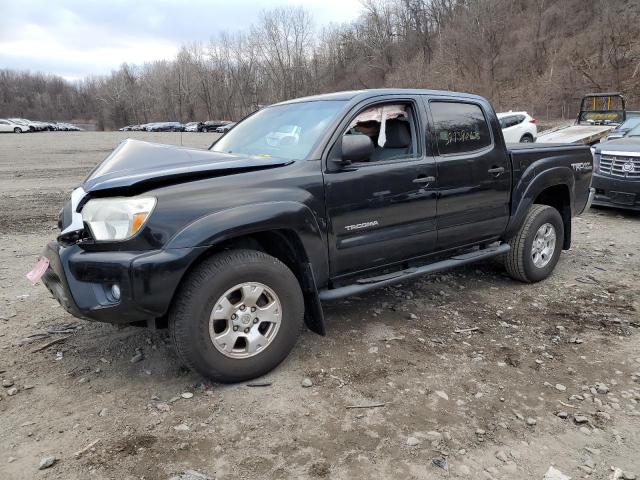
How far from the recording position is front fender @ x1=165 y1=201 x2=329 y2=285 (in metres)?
2.89

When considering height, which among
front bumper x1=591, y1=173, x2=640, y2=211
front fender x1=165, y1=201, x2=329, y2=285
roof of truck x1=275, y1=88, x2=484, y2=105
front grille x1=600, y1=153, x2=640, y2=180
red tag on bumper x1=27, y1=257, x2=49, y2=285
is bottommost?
front bumper x1=591, y1=173, x2=640, y2=211

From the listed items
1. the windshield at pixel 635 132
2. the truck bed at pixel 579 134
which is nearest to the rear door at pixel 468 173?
the windshield at pixel 635 132

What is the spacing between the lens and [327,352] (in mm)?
3693

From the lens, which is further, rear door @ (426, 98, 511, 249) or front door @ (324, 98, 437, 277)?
rear door @ (426, 98, 511, 249)

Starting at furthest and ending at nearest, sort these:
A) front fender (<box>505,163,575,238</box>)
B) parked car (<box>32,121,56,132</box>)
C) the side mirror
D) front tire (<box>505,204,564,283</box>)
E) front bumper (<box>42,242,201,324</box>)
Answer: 1. parked car (<box>32,121,56,132</box>)
2. front tire (<box>505,204,564,283</box>)
3. front fender (<box>505,163,575,238</box>)
4. the side mirror
5. front bumper (<box>42,242,201,324</box>)

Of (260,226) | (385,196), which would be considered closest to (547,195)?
(385,196)

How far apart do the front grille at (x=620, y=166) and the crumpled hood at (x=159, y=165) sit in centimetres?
714

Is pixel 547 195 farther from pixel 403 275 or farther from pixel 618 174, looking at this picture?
pixel 618 174

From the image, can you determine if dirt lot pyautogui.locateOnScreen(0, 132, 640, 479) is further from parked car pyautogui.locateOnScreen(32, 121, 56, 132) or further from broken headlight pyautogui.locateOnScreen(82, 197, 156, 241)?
parked car pyautogui.locateOnScreen(32, 121, 56, 132)

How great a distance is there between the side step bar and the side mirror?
0.91 meters

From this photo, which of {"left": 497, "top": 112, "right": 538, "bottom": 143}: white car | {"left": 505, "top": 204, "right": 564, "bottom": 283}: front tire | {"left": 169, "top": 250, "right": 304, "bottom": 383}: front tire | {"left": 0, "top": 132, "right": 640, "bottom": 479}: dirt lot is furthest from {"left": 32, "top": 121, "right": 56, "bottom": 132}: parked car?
{"left": 169, "top": 250, "right": 304, "bottom": 383}: front tire

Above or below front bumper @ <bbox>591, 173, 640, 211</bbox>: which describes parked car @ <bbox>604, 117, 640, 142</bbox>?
above

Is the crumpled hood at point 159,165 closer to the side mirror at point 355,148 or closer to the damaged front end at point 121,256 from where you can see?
the damaged front end at point 121,256

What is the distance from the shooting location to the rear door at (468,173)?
165 inches
